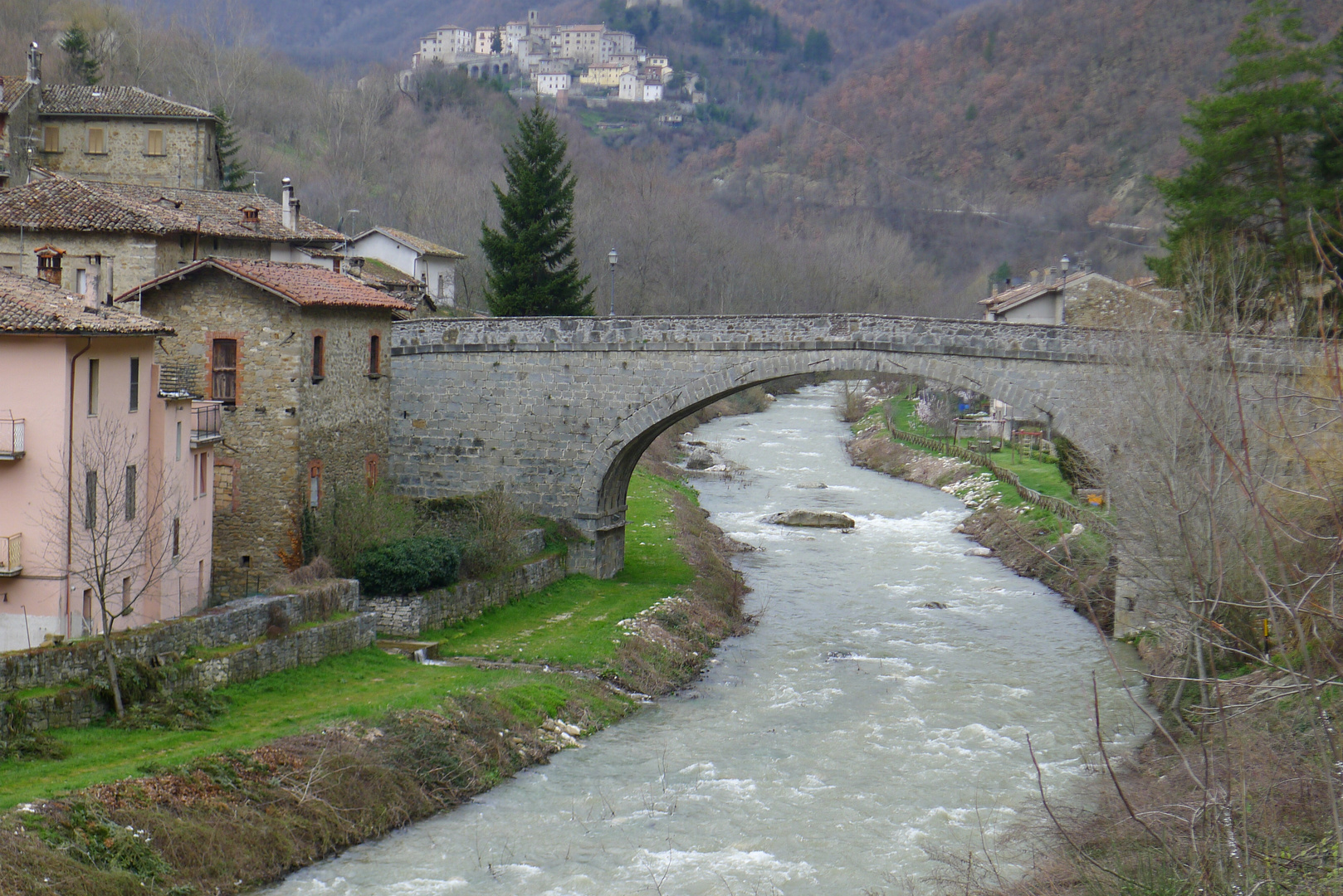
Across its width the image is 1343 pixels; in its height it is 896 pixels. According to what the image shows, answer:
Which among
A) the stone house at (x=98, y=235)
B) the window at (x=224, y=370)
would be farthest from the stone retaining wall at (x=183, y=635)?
the stone house at (x=98, y=235)

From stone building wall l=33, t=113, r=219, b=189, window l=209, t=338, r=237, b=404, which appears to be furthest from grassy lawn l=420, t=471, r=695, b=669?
stone building wall l=33, t=113, r=219, b=189

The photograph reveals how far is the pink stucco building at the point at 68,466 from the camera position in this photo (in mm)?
16984

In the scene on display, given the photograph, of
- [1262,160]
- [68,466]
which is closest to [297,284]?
[68,466]

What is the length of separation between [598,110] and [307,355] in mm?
140710

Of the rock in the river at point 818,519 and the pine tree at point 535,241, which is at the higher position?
the pine tree at point 535,241

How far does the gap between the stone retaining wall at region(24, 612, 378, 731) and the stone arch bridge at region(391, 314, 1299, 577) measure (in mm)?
7410

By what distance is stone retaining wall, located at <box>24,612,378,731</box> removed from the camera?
49.0 feet

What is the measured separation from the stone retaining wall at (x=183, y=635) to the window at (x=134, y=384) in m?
3.23

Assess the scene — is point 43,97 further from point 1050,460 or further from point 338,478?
point 1050,460

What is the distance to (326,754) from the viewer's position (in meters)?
15.4

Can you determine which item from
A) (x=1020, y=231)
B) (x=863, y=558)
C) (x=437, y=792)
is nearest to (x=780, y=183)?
(x=1020, y=231)

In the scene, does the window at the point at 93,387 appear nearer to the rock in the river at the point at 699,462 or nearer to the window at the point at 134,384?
the window at the point at 134,384

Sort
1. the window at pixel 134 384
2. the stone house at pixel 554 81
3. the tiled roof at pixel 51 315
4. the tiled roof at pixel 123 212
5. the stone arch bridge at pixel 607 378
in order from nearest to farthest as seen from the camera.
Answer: the tiled roof at pixel 51 315, the window at pixel 134 384, the stone arch bridge at pixel 607 378, the tiled roof at pixel 123 212, the stone house at pixel 554 81

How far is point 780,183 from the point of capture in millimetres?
113938
